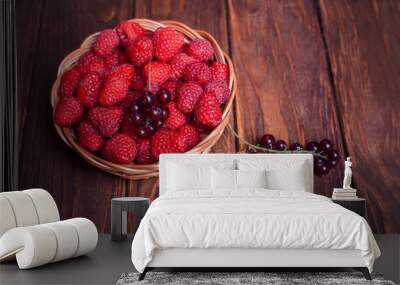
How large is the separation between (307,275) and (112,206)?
6.33ft

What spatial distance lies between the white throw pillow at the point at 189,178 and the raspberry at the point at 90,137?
730 mm

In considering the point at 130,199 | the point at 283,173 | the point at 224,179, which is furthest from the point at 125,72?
the point at 283,173

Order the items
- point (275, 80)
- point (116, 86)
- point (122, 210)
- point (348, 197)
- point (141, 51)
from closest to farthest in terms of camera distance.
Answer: point (122, 210) → point (348, 197) → point (116, 86) → point (141, 51) → point (275, 80)

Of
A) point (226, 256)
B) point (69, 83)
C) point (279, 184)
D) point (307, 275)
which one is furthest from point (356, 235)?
point (69, 83)

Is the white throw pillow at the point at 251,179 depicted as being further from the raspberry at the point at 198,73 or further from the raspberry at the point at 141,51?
the raspberry at the point at 141,51

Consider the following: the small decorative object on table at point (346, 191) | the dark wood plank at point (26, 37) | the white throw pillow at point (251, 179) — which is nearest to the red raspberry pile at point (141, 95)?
the dark wood plank at point (26, 37)

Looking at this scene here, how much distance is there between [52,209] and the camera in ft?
16.5

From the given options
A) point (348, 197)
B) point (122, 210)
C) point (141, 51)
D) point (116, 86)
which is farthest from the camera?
point (141, 51)

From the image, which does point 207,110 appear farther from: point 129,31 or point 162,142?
point 129,31

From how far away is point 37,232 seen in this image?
4.43m

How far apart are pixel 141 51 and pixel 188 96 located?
0.56 m

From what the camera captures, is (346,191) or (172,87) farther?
(172,87)

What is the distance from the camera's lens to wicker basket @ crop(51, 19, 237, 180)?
5.98m

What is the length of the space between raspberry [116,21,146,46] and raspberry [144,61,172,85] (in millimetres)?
291
